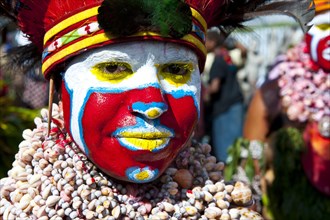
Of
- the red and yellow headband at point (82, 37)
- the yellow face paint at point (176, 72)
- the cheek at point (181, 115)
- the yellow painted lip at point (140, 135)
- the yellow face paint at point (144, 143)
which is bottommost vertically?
the yellow face paint at point (144, 143)

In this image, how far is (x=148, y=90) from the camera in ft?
8.08

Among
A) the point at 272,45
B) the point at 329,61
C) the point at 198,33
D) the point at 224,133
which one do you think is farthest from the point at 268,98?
the point at 272,45

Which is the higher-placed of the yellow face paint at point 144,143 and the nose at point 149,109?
the nose at point 149,109

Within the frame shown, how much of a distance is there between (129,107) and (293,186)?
267 cm

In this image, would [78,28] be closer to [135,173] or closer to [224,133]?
[135,173]

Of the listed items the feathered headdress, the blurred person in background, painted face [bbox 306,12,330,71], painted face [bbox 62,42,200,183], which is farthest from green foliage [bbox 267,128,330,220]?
painted face [bbox 62,42,200,183]

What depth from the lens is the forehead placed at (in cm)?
247

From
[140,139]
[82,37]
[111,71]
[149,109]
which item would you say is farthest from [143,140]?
[82,37]

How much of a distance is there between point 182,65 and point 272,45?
9187 millimetres

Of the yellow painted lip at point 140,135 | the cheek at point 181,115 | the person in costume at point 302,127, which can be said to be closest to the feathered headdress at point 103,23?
the cheek at point 181,115

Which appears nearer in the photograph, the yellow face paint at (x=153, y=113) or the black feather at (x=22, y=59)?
the yellow face paint at (x=153, y=113)

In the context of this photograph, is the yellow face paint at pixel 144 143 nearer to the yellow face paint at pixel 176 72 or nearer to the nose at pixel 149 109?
the nose at pixel 149 109

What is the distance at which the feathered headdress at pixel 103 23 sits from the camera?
243 cm

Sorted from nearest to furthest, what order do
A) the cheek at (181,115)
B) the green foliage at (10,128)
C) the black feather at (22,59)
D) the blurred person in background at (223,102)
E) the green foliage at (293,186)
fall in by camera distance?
1. the cheek at (181,115)
2. the black feather at (22,59)
3. the green foliage at (10,128)
4. the green foliage at (293,186)
5. the blurred person in background at (223,102)
